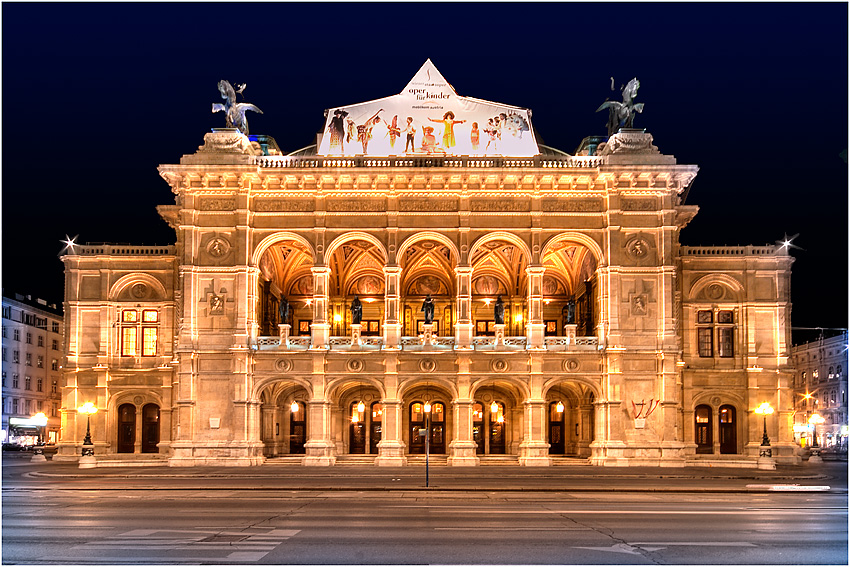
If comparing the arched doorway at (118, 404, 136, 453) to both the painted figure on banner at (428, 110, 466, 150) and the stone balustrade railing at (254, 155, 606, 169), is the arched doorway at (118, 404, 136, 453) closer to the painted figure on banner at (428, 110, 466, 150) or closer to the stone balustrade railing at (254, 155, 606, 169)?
the stone balustrade railing at (254, 155, 606, 169)

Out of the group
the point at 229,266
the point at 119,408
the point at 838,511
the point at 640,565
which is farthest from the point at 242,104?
the point at 640,565

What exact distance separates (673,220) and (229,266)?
22.5m

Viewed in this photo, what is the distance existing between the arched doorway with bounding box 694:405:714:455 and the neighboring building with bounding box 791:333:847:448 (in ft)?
176

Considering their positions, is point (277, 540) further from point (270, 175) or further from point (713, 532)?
point (270, 175)

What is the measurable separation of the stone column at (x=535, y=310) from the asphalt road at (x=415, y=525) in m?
16.1

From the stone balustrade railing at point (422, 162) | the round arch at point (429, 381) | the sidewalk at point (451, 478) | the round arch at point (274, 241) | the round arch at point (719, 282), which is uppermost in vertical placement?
the stone balustrade railing at point (422, 162)

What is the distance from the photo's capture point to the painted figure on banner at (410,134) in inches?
2201

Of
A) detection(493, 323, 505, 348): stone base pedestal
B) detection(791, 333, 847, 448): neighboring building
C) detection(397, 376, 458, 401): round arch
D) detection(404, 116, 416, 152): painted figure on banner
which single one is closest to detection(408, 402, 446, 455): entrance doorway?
detection(397, 376, 458, 401): round arch

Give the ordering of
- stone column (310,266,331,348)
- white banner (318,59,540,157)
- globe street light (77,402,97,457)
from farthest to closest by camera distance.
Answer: white banner (318,59,540,157) < stone column (310,266,331,348) < globe street light (77,402,97,457)

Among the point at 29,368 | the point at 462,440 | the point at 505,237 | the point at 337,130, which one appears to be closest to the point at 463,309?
the point at 505,237

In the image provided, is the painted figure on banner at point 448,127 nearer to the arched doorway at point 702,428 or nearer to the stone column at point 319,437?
the stone column at point 319,437

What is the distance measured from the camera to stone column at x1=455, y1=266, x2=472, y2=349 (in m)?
54.2

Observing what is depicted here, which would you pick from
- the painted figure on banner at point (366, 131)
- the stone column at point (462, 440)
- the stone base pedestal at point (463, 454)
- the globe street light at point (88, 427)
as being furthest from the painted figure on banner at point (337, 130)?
the globe street light at point (88, 427)

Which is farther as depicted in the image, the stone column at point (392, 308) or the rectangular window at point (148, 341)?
the rectangular window at point (148, 341)
